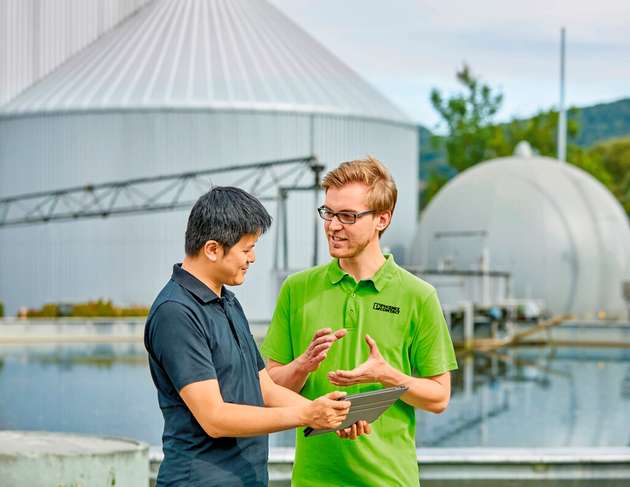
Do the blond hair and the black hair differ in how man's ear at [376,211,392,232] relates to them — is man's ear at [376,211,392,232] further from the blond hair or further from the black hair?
A: the black hair

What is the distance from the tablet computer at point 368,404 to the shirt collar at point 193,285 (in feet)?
1.56

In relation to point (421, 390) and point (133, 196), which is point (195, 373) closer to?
point (421, 390)

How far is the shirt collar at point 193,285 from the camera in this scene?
146 inches

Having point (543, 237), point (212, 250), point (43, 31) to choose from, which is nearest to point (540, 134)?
point (543, 237)

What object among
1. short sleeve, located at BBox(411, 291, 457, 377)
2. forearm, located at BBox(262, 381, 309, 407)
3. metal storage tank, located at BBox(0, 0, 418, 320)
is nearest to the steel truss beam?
metal storage tank, located at BBox(0, 0, 418, 320)

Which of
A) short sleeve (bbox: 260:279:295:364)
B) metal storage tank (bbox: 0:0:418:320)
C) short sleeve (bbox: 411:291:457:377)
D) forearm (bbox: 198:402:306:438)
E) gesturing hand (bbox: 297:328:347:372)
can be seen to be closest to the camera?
forearm (bbox: 198:402:306:438)

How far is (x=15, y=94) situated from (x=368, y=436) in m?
45.3

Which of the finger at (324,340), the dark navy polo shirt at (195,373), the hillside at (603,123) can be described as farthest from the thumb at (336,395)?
the hillside at (603,123)

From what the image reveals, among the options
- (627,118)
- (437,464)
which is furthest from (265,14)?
(627,118)

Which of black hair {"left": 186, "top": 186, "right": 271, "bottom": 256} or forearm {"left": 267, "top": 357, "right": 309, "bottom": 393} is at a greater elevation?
black hair {"left": 186, "top": 186, "right": 271, "bottom": 256}

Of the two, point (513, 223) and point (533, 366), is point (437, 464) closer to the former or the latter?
point (533, 366)

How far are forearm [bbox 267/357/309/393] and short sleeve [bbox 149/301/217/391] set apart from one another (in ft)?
1.88

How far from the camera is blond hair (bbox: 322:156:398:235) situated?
421 cm

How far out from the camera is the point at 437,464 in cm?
654
